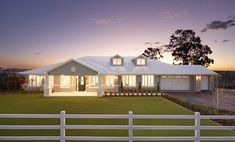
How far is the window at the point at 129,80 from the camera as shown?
45938 mm

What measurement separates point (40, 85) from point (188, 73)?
2067 cm

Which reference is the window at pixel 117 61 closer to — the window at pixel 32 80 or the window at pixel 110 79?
the window at pixel 110 79

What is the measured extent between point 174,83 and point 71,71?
16497 millimetres

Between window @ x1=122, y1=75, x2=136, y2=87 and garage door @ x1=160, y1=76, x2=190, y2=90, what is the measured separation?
14.1 feet

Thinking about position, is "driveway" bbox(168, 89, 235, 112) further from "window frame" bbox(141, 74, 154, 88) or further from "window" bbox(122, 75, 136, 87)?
"window" bbox(122, 75, 136, 87)

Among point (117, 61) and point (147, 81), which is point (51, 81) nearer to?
point (117, 61)

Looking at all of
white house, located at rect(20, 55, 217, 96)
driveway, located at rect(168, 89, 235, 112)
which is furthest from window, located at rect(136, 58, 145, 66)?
driveway, located at rect(168, 89, 235, 112)

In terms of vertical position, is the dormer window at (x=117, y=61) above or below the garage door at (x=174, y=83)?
above

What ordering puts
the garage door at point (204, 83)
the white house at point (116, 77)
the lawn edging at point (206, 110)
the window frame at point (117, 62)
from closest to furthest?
the lawn edging at point (206, 110) < the white house at point (116, 77) < the window frame at point (117, 62) < the garage door at point (204, 83)

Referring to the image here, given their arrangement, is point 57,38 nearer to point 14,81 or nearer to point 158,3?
point 14,81

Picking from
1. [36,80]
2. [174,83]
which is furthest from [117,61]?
[36,80]

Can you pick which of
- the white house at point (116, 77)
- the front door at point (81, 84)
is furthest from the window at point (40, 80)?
the front door at point (81, 84)

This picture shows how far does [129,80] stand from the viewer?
46094mm

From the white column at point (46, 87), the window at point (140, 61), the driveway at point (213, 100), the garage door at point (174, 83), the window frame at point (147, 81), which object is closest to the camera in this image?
the driveway at point (213, 100)
